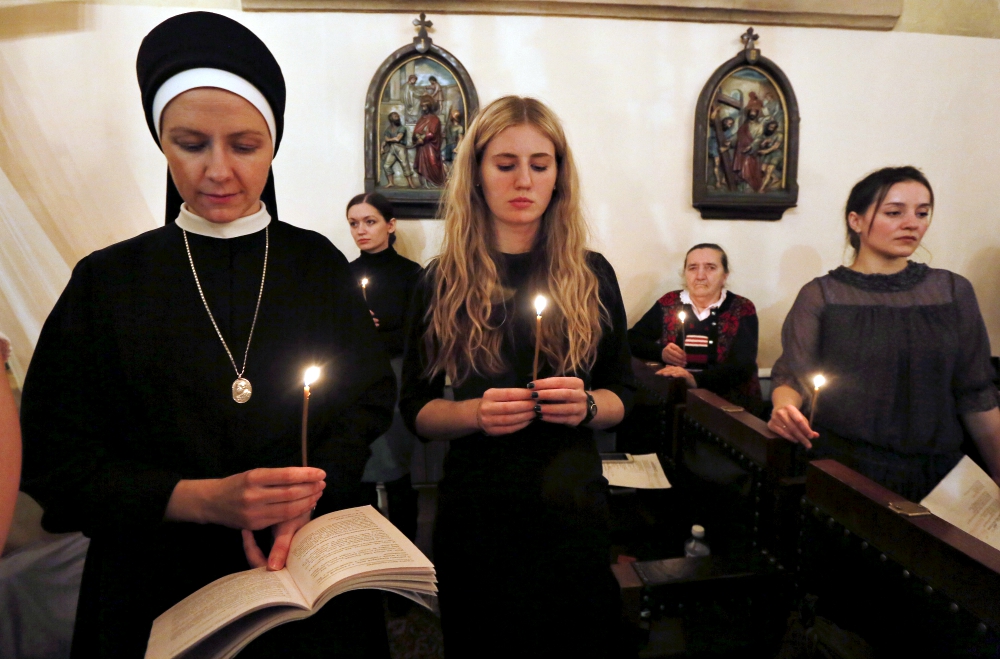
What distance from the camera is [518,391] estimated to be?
3.98 feet

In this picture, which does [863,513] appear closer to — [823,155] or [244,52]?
[244,52]

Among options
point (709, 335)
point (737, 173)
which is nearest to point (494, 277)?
point (709, 335)

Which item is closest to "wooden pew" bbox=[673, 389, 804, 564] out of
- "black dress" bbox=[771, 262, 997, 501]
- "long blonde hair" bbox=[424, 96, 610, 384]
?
"black dress" bbox=[771, 262, 997, 501]

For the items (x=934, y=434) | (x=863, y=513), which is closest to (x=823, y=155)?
(x=934, y=434)

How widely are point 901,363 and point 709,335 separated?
55.6 inches

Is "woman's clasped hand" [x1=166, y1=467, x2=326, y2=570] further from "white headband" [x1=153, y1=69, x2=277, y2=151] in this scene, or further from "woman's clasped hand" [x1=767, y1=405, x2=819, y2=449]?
"woman's clasped hand" [x1=767, y1=405, x2=819, y2=449]

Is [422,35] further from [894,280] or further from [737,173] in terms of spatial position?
[894,280]

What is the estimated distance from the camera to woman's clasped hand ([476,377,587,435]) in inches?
47.8

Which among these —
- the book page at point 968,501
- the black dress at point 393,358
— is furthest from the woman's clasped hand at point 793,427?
the black dress at point 393,358

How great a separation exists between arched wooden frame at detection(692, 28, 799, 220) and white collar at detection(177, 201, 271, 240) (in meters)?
3.45

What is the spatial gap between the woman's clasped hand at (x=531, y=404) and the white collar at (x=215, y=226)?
2.04 feet

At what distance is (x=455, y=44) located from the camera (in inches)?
139

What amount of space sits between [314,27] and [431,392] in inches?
121

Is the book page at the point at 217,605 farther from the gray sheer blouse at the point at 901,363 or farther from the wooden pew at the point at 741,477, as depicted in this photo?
the gray sheer blouse at the point at 901,363
